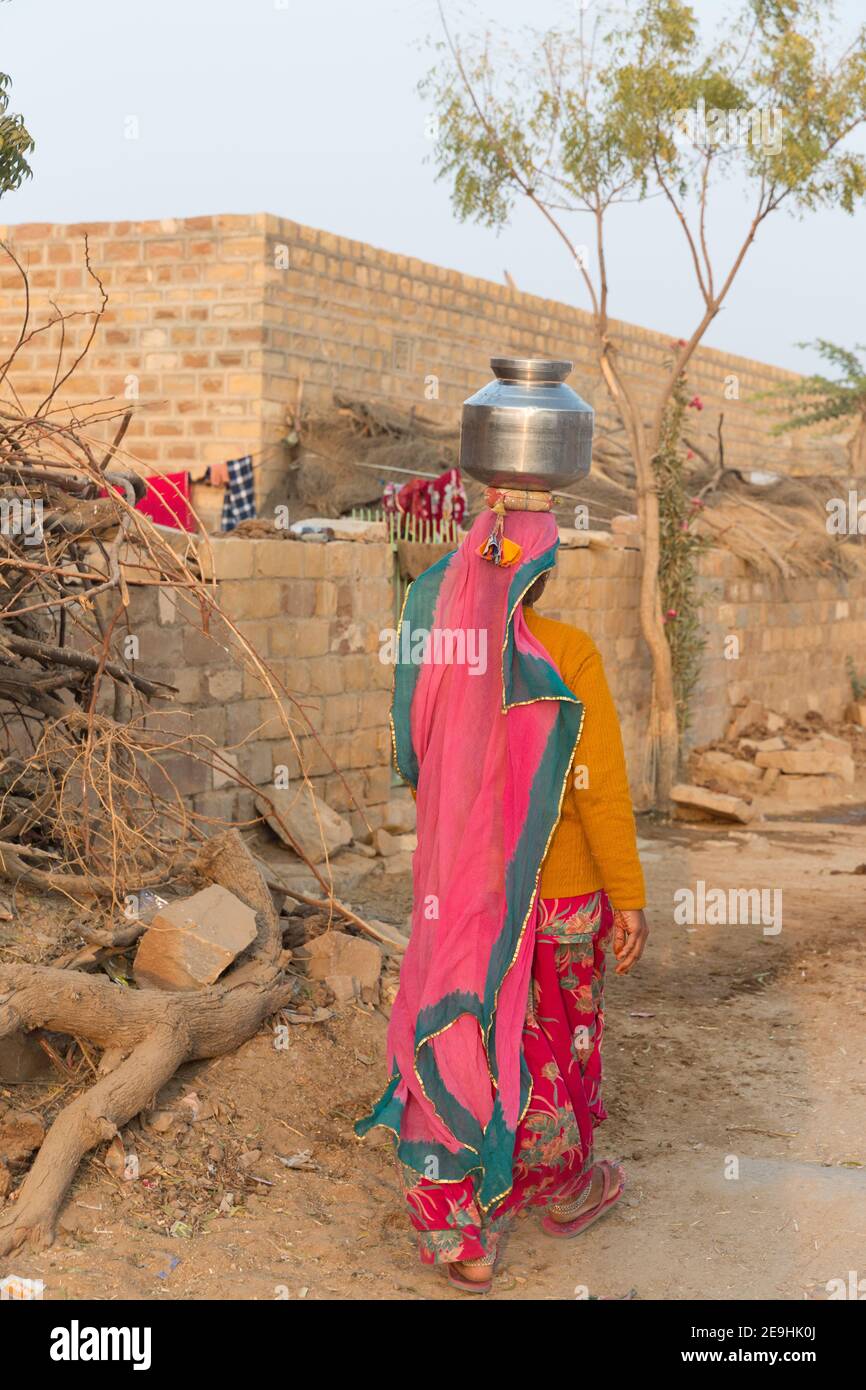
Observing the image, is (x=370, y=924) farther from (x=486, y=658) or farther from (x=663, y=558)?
(x=663, y=558)

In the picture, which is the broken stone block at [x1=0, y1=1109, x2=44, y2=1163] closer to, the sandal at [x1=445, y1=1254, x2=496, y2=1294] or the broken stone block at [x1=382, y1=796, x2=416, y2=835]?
the sandal at [x1=445, y1=1254, x2=496, y2=1294]

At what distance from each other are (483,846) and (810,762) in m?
8.67

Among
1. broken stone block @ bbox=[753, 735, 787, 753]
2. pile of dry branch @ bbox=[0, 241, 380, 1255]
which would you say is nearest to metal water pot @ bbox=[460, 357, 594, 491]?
pile of dry branch @ bbox=[0, 241, 380, 1255]

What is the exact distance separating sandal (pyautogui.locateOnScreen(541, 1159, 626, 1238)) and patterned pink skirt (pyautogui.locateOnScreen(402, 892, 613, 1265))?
118mm

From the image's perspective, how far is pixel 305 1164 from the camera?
11.8 ft

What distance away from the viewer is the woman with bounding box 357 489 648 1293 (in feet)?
10.00

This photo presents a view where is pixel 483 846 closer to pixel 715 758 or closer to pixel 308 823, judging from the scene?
pixel 308 823

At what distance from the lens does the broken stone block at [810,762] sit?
1127 cm

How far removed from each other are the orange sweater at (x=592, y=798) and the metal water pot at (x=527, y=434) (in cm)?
30

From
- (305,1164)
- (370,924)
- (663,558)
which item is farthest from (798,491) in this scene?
(305,1164)

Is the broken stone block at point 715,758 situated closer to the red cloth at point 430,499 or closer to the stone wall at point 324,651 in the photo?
the stone wall at point 324,651

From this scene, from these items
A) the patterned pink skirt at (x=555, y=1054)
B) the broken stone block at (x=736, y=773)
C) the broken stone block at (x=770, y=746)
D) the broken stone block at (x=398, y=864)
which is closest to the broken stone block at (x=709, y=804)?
the broken stone block at (x=736, y=773)
